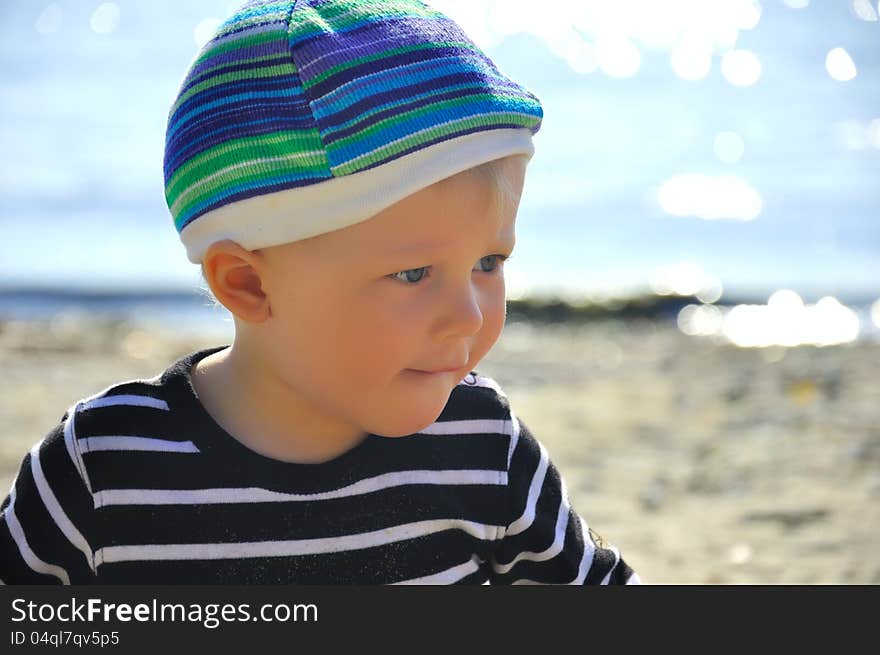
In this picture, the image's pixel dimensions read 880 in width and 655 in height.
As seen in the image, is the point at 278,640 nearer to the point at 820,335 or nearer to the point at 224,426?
the point at 224,426

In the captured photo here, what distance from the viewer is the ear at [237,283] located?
178 cm

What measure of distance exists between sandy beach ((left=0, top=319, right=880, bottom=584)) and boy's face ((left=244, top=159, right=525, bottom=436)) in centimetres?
166

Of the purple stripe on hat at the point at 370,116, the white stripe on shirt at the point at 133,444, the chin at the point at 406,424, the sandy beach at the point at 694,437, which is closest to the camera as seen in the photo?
the purple stripe on hat at the point at 370,116

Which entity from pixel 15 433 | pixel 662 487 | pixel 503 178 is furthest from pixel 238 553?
pixel 15 433

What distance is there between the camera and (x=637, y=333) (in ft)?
30.3

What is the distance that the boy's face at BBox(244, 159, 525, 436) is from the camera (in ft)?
5.49

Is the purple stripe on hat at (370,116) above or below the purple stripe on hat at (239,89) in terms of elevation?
below

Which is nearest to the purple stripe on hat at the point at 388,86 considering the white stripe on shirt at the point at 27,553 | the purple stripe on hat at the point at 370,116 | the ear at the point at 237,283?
the purple stripe on hat at the point at 370,116

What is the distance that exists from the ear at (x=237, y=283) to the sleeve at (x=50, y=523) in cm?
38

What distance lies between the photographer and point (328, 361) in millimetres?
1753

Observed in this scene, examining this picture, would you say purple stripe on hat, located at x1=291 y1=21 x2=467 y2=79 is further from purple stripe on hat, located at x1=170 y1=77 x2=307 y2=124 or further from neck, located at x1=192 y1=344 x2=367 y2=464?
neck, located at x1=192 y1=344 x2=367 y2=464

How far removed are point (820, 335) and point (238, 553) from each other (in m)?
7.57

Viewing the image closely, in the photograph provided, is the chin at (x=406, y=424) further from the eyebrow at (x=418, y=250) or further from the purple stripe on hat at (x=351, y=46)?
the purple stripe on hat at (x=351, y=46)

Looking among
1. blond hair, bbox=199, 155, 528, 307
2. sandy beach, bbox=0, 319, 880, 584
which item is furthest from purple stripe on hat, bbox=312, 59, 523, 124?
sandy beach, bbox=0, 319, 880, 584
